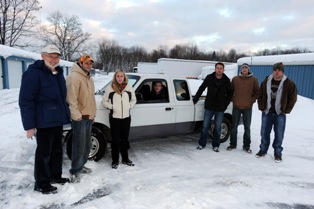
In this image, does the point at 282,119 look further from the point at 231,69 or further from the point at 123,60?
the point at 123,60

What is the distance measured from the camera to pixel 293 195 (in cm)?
399

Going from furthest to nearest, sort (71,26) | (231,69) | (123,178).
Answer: (71,26), (231,69), (123,178)

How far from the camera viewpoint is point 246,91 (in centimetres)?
580

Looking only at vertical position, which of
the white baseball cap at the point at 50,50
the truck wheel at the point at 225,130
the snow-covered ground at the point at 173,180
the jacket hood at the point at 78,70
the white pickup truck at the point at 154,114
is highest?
the white baseball cap at the point at 50,50

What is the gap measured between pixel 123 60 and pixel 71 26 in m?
19.7

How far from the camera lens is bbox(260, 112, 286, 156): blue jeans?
542 centimetres

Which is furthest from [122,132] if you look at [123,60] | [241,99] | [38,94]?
[123,60]

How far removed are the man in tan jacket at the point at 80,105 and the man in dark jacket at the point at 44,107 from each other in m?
0.15

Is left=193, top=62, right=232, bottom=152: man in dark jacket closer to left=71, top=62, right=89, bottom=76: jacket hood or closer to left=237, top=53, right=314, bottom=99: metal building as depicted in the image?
left=71, top=62, right=89, bottom=76: jacket hood

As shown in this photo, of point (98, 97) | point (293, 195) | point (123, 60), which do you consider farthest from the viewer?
point (123, 60)

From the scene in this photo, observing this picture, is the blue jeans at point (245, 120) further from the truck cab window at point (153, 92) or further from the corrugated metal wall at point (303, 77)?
the corrugated metal wall at point (303, 77)

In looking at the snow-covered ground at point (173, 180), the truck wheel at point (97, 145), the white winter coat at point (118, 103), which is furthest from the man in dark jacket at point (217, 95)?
Result: the truck wheel at point (97, 145)

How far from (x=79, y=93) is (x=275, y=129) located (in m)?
4.08

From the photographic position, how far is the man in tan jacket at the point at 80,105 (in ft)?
12.6
